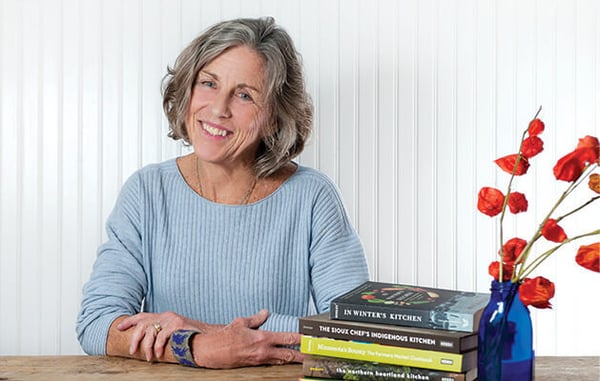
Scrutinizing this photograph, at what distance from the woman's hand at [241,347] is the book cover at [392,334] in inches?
14.4

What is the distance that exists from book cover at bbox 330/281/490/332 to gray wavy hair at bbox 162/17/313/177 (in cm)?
91

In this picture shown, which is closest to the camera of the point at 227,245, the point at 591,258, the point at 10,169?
the point at 591,258

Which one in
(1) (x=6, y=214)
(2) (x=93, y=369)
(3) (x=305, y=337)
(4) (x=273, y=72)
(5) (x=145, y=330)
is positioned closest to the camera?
(3) (x=305, y=337)

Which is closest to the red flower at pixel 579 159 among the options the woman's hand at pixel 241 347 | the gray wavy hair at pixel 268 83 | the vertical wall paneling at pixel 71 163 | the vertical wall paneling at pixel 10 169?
the woman's hand at pixel 241 347

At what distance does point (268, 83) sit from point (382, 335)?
1.07m

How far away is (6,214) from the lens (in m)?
2.81

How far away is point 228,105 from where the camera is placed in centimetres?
225

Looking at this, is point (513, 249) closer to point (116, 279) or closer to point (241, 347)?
point (241, 347)

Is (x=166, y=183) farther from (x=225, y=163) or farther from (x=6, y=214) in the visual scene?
(x=6, y=214)

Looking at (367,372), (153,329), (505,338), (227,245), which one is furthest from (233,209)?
(505,338)

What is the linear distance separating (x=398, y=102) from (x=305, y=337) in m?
1.52

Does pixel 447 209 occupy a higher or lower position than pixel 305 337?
higher

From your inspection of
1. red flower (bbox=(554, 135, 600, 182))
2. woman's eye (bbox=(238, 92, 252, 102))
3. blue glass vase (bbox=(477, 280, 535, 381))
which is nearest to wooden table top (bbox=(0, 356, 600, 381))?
blue glass vase (bbox=(477, 280, 535, 381))

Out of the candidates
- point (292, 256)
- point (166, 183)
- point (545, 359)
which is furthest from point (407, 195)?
point (545, 359)
